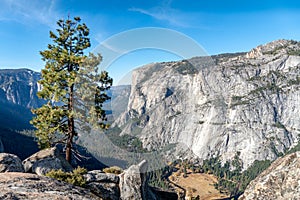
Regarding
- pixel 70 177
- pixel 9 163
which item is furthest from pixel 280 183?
pixel 9 163

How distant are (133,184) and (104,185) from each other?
2.38m

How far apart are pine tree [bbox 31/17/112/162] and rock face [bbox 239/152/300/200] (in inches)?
811

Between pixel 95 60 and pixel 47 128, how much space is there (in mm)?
9105

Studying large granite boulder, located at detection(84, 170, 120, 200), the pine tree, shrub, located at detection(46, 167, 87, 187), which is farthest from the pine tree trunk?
shrub, located at detection(46, 167, 87, 187)

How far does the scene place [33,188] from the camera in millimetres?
10578

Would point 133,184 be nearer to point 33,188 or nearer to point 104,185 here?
point 104,185

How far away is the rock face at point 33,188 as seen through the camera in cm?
966

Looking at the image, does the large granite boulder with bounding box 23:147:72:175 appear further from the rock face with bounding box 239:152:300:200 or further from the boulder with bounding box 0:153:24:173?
the rock face with bounding box 239:152:300:200

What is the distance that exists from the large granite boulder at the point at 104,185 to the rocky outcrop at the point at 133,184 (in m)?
0.48

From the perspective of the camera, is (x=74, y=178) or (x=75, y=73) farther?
(x=75, y=73)

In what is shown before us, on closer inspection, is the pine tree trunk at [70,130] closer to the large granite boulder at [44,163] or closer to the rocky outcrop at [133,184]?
the large granite boulder at [44,163]

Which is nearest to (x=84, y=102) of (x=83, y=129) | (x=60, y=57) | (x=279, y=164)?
(x=83, y=129)

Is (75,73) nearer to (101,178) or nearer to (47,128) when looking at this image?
(47,128)

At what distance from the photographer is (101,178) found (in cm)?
1917
